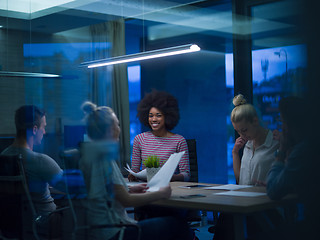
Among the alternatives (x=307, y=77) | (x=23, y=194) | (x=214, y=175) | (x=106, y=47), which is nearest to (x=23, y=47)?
(x=106, y=47)

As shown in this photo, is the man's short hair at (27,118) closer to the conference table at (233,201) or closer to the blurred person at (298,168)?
the conference table at (233,201)

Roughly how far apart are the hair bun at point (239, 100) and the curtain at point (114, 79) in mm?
742

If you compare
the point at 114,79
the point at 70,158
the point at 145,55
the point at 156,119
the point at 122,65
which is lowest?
the point at 70,158

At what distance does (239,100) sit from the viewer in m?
2.55

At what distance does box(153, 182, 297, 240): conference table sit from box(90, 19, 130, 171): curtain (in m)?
0.43

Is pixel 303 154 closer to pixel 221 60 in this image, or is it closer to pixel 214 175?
pixel 221 60

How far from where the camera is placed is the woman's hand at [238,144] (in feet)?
9.21

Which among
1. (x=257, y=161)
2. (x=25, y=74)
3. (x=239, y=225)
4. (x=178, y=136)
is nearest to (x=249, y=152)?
(x=257, y=161)

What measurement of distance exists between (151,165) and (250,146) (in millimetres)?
775

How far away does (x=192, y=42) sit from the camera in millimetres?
3561

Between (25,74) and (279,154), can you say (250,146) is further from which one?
(25,74)

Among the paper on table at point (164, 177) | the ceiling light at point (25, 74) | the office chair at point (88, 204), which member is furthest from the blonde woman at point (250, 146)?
the ceiling light at point (25, 74)

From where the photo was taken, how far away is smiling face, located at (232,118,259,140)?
2.56 m

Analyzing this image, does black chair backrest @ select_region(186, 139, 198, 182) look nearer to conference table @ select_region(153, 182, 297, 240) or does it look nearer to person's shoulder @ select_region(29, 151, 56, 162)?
conference table @ select_region(153, 182, 297, 240)
